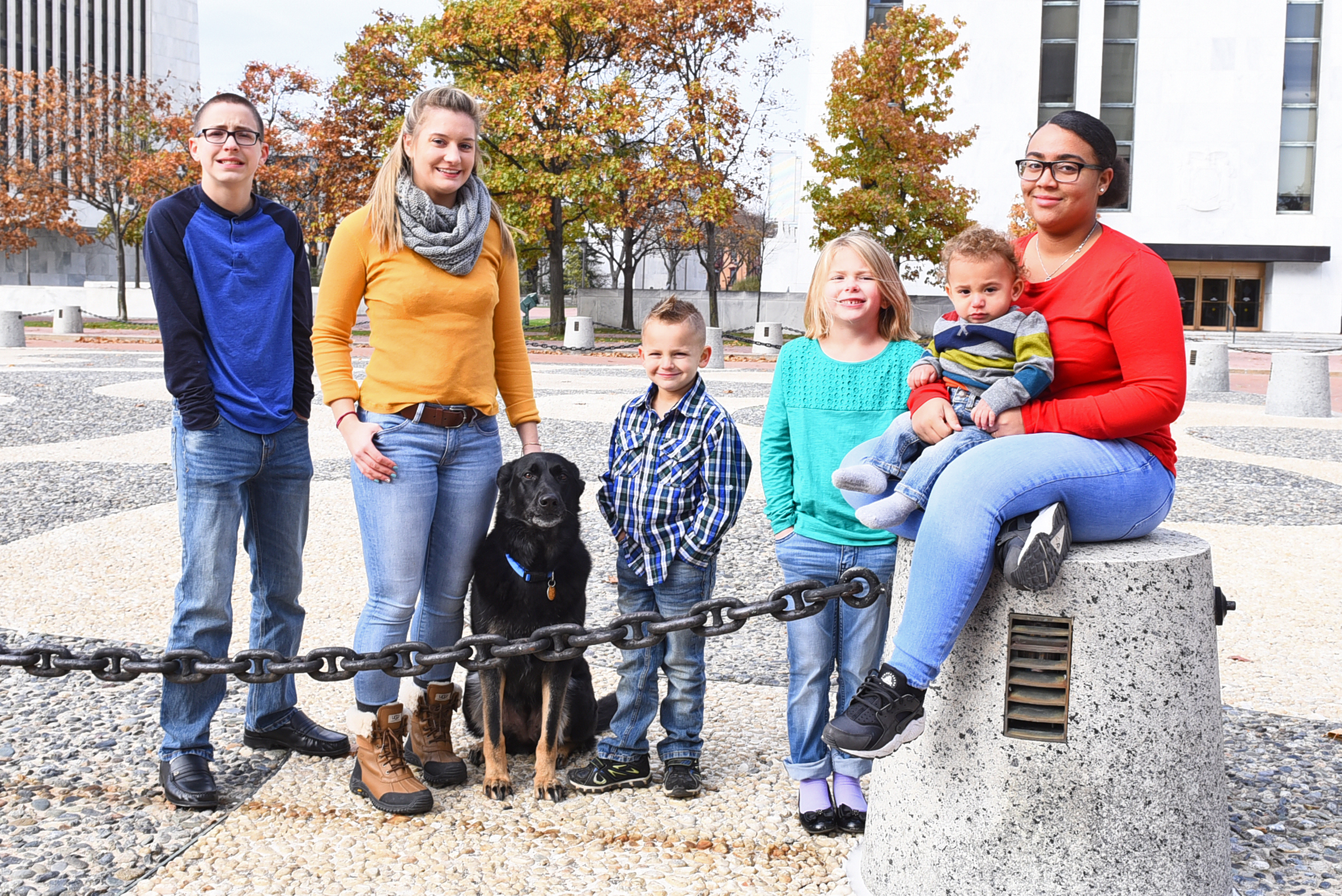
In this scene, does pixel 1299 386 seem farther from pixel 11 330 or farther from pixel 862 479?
pixel 11 330

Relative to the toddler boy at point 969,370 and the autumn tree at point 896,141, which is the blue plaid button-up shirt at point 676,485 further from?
the autumn tree at point 896,141

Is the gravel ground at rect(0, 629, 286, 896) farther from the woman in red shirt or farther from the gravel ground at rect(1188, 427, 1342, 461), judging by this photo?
the gravel ground at rect(1188, 427, 1342, 461)

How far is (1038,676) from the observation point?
8.65 feet

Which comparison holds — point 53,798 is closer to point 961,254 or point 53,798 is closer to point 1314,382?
point 961,254

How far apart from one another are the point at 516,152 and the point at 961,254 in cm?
2697

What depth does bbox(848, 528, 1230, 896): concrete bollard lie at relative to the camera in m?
2.60

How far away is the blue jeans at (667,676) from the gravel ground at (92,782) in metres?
1.18

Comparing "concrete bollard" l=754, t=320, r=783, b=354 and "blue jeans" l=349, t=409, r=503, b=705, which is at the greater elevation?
"concrete bollard" l=754, t=320, r=783, b=354

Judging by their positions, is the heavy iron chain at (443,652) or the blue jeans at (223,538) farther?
the blue jeans at (223,538)

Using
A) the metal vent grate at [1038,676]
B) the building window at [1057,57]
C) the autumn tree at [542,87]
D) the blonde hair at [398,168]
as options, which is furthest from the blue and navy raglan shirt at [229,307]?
the building window at [1057,57]

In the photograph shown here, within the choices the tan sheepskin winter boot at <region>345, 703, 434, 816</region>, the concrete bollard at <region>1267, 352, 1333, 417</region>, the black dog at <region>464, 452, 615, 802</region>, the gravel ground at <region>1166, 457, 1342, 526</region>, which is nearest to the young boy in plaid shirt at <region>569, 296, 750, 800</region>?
the black dog at <region>464, 452, 615, 802</region>

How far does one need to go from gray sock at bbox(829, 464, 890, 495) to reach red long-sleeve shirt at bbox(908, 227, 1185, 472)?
0.38 metres

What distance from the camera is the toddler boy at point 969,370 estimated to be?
2.75m

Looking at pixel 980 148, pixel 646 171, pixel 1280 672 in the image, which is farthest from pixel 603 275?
pixel 1280 672
